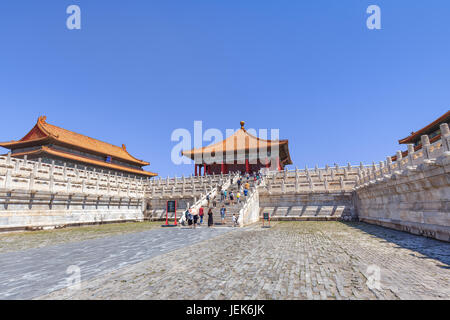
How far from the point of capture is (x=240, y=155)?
114 ft

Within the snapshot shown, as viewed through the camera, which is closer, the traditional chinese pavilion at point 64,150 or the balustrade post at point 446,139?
the balustrade post at point 446,139

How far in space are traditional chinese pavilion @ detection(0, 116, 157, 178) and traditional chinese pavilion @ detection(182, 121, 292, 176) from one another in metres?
11.0

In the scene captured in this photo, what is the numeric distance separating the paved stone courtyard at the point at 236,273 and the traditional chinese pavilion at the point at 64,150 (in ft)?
72.9

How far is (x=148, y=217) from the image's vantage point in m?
26.2

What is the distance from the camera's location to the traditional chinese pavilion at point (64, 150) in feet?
86.6

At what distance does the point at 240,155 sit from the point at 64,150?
22.8 m

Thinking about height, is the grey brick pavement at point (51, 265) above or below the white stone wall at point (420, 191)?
below

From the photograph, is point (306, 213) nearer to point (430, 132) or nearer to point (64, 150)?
point (430, 132)

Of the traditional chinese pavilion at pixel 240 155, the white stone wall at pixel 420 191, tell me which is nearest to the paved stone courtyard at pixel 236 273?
the white stone wall at pixel 420 191

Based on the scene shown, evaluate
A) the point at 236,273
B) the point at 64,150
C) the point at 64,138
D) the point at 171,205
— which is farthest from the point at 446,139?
the point at 64,138

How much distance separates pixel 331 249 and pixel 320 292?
4.06 m

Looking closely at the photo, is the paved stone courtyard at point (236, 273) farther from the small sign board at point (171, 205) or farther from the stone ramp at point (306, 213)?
the stone ramp at point (306, 213)
